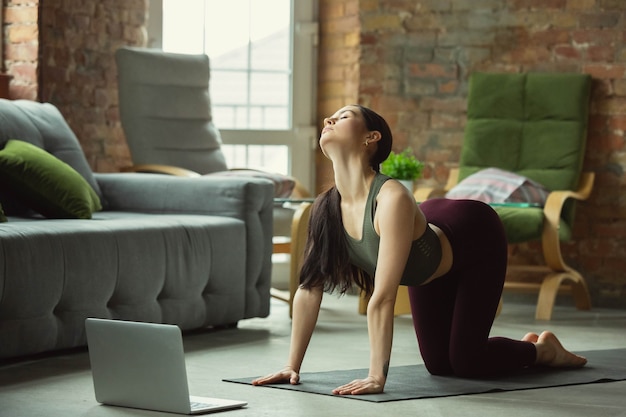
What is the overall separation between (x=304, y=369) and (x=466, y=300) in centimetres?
58

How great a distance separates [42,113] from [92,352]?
6.29ft

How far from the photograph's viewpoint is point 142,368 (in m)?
2.82

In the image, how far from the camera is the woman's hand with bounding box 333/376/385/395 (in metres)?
3.01

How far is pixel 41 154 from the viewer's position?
4.18m

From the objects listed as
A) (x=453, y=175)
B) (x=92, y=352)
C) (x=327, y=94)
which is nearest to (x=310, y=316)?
(x=92, y=352)

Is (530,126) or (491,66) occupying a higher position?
(491,66)

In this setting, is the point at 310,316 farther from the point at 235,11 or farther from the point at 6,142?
the point at 235,11

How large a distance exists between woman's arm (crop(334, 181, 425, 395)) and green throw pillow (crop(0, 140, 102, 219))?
4.98 ft

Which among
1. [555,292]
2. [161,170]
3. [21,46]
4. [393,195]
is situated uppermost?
[21,46]

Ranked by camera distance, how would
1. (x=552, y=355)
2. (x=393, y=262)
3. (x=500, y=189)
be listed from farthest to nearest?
(x=500, y=189)
(x=552, y=355)
(x=393, y=262)

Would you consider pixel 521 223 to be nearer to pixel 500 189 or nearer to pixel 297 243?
pixel 500 189

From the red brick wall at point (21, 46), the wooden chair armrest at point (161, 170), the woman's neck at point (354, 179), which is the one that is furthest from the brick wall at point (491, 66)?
the woman's neck at point (354, 179)

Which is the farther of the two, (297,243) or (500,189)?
(500,189)

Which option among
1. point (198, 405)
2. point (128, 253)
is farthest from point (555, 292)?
point (198, 405)
